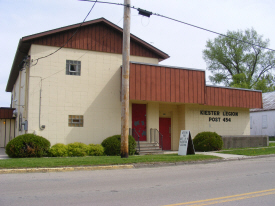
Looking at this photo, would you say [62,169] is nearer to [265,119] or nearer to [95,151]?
[95,151]

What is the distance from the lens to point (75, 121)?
1809 cm

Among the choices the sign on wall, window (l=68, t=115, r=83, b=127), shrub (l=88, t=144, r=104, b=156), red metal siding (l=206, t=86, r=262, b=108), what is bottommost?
shrub (l=88, t=144, r=104, b=156)

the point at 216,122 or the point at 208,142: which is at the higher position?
the point at 216,122

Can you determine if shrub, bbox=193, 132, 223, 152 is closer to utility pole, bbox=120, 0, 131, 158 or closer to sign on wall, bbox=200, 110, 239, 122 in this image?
sign on wall, bbox=200, 110, 239, 122

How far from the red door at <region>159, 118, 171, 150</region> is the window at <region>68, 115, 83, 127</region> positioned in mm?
6117

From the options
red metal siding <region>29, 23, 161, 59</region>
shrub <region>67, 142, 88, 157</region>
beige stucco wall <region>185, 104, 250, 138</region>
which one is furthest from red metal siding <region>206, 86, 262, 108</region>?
shrub <region>67, 142, 88, 157</region>

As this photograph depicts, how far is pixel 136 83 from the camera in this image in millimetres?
18062

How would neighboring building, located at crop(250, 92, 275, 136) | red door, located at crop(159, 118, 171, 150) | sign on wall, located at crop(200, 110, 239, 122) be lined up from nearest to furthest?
red door, located at crop(159, 118, 171, 150) < sign on wall, located at crop(200, 110, 239, 122) < neighboring building, located at crop(250, 92, 275, 136)

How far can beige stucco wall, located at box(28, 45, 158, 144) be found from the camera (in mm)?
17453

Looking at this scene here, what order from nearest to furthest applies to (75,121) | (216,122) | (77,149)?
(77,149)
(75,121)
(216,122)

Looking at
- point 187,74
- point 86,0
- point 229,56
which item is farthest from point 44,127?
point 229,56

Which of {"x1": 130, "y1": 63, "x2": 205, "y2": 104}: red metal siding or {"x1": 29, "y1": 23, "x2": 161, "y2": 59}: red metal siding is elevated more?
{"x1": 29, "y1": 23, "x2": 161, "y2": 59}: red metal siding

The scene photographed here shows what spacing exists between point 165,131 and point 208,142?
140 inches

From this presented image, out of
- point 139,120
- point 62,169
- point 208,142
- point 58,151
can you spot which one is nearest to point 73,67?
point 58,151
